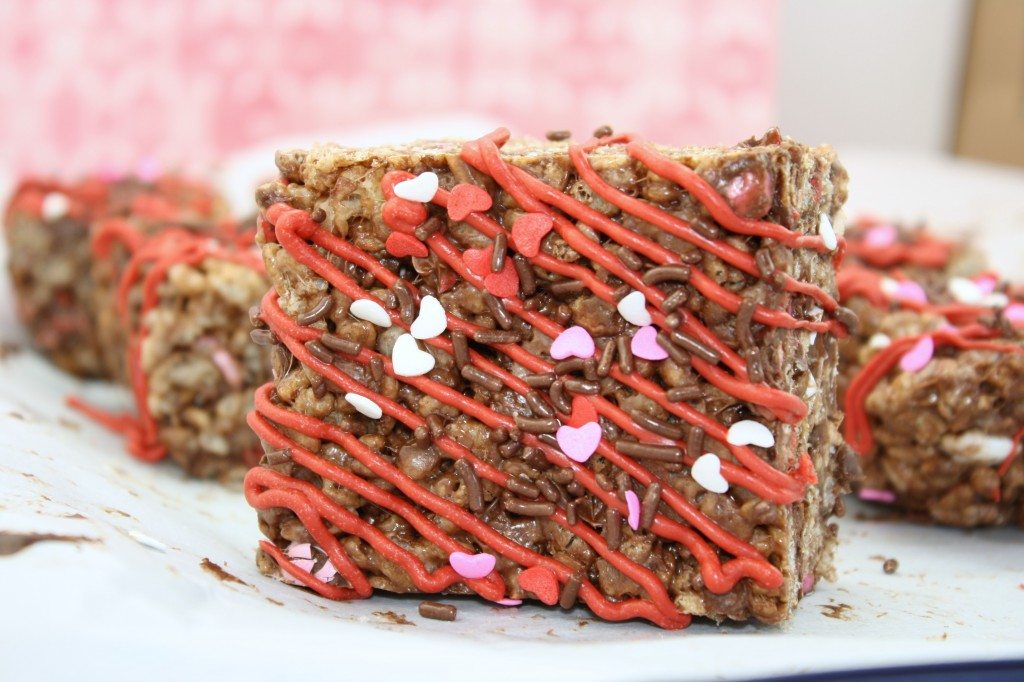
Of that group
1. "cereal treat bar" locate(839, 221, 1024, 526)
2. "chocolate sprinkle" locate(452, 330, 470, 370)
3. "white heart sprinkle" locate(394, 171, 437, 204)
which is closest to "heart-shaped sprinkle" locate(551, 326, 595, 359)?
"chocolate sprinkle" locate(452, 330, 470, 370)

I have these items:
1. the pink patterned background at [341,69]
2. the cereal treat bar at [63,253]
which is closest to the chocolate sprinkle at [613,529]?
the cereal treat bar at [63,253]

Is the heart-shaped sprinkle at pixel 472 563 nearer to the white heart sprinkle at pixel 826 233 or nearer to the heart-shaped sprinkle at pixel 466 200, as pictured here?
the heart-shaped sprinkle at pixel 466 200

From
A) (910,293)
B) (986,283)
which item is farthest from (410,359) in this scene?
(986,283)

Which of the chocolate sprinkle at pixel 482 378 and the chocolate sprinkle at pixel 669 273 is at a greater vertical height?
the chocolate sprinkle at pixel 669 273

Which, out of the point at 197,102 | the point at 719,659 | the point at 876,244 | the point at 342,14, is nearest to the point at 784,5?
the point at 342,14

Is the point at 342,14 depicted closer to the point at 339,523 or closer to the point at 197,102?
the point at 197,102
